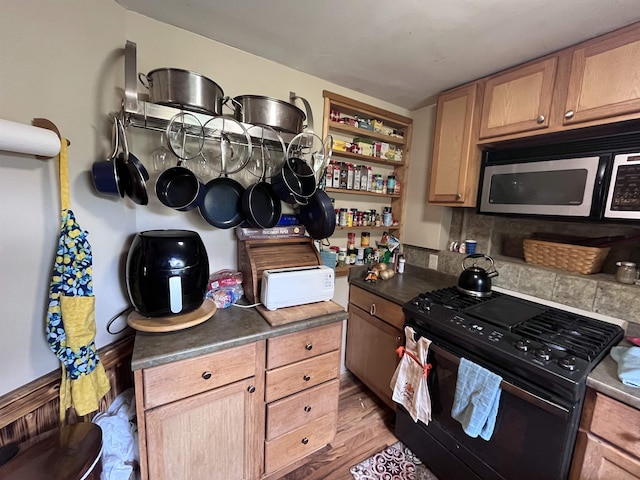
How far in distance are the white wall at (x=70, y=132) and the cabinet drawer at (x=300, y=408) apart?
811 mm

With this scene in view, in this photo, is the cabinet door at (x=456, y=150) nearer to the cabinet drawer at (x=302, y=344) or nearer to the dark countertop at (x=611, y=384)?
the dark countertop at (x=611, y=384)

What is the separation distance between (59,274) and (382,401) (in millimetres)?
1936

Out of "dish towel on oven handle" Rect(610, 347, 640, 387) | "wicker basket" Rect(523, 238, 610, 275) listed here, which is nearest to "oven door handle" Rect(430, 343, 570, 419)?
"dish towel on oven handle" Rect(610, 347, 640, 387)

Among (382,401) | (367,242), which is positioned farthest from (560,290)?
(382,401)

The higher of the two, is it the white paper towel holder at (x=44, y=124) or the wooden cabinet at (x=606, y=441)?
the white paper towel holder at (x=44, y=124)

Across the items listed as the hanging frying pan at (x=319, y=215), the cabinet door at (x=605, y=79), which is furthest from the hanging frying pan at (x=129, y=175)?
the cabinet door at (x=605, y=79)

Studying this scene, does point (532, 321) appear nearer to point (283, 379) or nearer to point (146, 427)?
point (283, 379)

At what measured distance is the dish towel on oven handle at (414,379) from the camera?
1313 millimetres

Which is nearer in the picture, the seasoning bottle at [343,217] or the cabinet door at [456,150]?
the cabinet door at [456,150]

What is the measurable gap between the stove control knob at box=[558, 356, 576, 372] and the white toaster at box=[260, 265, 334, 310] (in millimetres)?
946

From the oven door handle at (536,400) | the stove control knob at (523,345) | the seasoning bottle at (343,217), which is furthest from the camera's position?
the seasoning bottle at (343,217)

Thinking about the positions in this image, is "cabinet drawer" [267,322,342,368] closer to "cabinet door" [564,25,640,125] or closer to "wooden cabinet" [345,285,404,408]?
"wooden cabinet" [345,285,404,408]

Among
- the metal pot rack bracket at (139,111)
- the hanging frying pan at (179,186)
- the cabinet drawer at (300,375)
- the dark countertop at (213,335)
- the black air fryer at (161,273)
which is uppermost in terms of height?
the metal pot rack bracket at (139,111)

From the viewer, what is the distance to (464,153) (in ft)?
5.42
